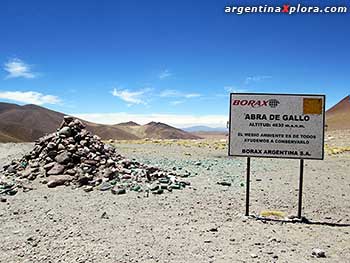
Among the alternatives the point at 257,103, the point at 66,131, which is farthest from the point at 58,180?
the point at 257,103

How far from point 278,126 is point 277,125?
3cm

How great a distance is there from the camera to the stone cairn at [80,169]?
1241 cm

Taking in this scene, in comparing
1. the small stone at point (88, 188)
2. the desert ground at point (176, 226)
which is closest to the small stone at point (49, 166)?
the desert ground at point (176, 226)

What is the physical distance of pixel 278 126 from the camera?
9336 millimetres

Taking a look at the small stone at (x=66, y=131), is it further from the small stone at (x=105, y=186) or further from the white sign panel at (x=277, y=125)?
the white sign panel at (x=277, y=125)

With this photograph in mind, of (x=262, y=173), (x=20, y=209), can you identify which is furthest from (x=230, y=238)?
(x=262, y=173)

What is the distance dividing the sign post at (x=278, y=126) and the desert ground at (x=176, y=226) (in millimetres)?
1217

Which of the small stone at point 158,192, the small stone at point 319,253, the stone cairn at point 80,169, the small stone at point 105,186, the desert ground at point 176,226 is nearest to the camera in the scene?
the small stone at point 319,253

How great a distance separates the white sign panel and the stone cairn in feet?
11.1

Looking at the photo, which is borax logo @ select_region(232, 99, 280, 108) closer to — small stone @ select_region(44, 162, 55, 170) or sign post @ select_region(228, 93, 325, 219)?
sign post @ select_region(228, 93, 325, 219)

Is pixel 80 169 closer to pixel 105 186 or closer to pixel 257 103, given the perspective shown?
pixel 105 186

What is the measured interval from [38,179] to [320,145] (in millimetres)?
9246

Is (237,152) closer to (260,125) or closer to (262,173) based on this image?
(260,125)

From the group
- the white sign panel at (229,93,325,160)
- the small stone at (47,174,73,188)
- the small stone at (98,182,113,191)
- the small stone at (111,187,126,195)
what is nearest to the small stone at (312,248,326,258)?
the white sign panel at (229,93,325,160)
